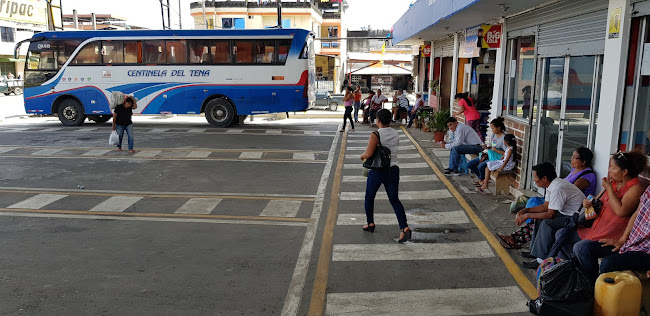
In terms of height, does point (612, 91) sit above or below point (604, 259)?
above

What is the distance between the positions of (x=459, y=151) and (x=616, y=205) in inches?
221

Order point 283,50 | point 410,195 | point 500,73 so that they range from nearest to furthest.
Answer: point 410,195, point 500,73, point 283,50

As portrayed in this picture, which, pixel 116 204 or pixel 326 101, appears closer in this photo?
pixel 116 204

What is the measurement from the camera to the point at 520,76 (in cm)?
967

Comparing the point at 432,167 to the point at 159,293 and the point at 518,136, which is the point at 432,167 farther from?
the point at 159,293

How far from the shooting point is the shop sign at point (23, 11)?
45.0 meters

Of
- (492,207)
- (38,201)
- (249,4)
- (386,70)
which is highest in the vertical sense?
(249,4)

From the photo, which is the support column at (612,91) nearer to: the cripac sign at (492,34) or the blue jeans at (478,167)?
the blue jeans at (478,167)

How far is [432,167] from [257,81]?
29.0ft

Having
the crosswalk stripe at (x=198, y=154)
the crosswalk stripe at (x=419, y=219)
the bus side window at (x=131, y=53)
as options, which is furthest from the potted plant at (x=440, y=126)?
the bus side window at (x=131, y=53)

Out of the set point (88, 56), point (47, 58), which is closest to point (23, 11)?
point (47, 58)

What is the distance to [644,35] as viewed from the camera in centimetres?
581

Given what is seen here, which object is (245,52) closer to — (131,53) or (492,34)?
(131,53)

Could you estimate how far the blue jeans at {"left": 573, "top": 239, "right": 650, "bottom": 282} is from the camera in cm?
459
